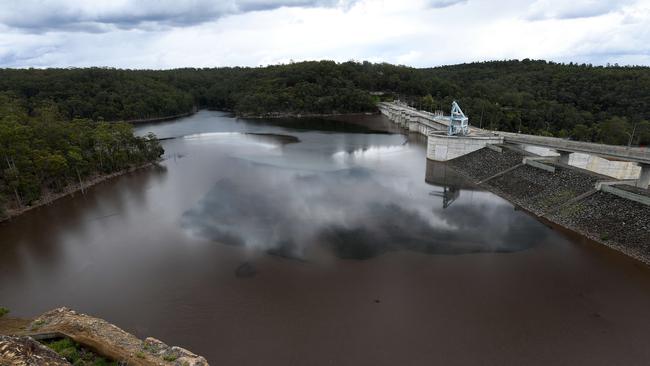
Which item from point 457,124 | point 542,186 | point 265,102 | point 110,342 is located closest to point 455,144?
point 457,124

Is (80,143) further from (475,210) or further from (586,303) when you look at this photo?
(586,303)

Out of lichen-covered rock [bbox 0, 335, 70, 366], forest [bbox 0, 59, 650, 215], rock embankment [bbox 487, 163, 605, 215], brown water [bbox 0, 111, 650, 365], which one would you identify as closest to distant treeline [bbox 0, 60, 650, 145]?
forest [bbox 0, 59, 650, 215]

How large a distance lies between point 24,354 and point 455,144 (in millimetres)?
37889

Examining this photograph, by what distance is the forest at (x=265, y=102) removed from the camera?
27797 mm

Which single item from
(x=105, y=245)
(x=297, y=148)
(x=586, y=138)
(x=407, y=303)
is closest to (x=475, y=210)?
(x=407, y=303)

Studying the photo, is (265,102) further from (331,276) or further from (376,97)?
(331,276)

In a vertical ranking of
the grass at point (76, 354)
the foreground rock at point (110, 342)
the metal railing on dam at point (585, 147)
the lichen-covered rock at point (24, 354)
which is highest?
the lichen-covered rock at point (24, 354)

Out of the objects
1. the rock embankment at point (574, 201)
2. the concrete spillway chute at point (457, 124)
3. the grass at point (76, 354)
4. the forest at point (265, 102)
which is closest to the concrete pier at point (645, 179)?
the rock embankment at point (574, 201)

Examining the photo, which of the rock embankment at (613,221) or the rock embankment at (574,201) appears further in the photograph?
the rock embankment at (574,201)

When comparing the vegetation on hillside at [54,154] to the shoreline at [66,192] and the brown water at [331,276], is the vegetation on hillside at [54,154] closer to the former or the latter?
the shoreline at [66,192]

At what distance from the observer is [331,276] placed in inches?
620

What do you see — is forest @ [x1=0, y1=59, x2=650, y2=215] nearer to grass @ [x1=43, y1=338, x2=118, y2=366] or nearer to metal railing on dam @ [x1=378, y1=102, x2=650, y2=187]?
metal railing on dam @ [x1=378, y1=102, x2=650, y2=187]

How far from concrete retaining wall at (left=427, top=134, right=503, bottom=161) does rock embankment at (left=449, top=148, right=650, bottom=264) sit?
3876 millimetres

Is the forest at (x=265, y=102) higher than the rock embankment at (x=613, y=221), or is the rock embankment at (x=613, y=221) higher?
the forest at (x=265, y=102)
